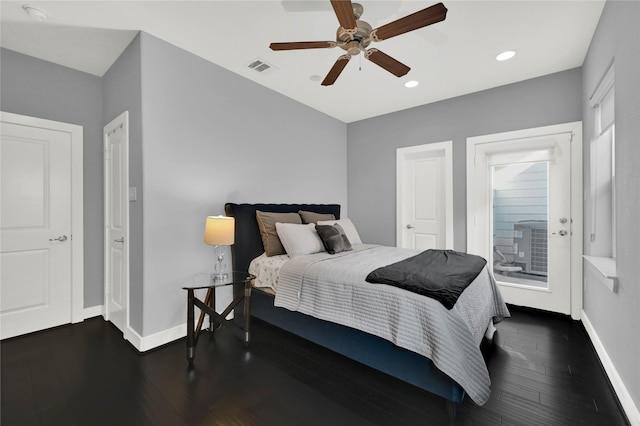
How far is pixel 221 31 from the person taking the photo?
251cm

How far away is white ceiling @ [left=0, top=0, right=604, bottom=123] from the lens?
87.2 inches

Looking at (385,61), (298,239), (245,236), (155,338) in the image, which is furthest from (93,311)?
(385,61)

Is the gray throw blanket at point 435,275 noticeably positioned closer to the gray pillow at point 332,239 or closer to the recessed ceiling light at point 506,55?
the gray pillow at point 332,239

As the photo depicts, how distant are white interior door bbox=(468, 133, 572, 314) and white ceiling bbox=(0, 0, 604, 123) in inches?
36.0

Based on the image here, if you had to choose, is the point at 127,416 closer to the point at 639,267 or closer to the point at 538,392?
the point at 538,392

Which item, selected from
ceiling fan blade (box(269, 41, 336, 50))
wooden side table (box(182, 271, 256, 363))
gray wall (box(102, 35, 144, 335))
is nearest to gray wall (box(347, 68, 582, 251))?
ceiling fan blade (box(269, 41, 336, 50))

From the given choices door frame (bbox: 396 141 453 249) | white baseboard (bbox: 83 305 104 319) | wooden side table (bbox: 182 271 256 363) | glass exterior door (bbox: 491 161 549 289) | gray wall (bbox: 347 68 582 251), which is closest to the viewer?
wooden side table (bbox: 182 271 256 363)

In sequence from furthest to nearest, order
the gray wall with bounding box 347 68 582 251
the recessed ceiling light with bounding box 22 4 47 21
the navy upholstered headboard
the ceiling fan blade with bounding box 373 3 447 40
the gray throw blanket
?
the gray wall with bounding box 347 68 582 251 → the navy upholstered headboard → the recessed ceiling light with bounding box 22 4 47 21 → the gray throw blanket → the ceiling fan blade with bounding box 373 3 447 40

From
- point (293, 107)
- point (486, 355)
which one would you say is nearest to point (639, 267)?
point (486, 355)

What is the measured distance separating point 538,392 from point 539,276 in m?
2.02

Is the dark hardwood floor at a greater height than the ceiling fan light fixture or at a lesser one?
lesser

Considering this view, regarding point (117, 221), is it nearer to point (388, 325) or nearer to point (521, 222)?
point (388, 325)

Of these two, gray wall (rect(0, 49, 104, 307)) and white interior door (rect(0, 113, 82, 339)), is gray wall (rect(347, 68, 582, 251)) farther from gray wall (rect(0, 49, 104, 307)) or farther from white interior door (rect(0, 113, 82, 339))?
white interior door (rect(0, 113, 82, 339))

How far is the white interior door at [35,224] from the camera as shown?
2.71 meters
